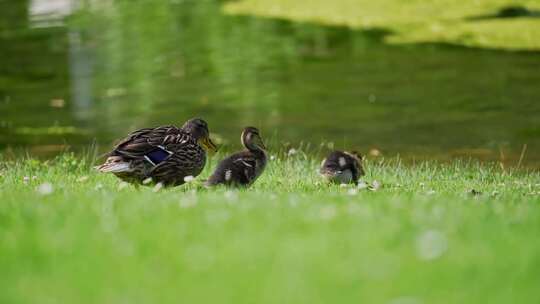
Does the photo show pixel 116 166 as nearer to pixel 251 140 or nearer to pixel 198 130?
pixel 198 130

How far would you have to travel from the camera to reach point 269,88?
29234mm

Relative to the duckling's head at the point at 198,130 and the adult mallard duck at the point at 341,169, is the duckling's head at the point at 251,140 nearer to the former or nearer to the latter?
the duckling's head at the point at 198,130

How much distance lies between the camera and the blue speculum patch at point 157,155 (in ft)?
Result: 35.8

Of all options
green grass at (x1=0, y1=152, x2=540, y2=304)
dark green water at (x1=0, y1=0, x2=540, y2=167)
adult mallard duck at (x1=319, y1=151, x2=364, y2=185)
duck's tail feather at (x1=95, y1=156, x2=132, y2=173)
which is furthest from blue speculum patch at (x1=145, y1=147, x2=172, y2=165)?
dark green water at (x1=0, y1=0, x2=540, y2=167)

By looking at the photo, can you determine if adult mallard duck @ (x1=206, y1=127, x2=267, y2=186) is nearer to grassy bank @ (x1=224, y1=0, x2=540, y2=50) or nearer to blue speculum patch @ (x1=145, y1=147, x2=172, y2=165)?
blue speculum patch @ (x1=145, y1=147, x2=172, y2=165)

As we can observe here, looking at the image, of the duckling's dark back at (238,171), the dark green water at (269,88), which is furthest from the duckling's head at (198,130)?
the dark green water at (269,88)

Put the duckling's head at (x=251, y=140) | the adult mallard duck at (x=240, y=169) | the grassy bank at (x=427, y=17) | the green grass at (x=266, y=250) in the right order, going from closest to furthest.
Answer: the green grass at (x=266, y=250) < the adult mallard duck at (x=240, y=169) < the duckling's head at (x=251, y=140) < the grassy bank at (x=427, y=17)

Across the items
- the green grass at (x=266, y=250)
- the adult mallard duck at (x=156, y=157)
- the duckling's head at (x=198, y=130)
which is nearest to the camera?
the green grass at (x=266, y=250)

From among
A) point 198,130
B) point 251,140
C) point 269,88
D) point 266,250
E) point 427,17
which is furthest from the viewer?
point 427,17

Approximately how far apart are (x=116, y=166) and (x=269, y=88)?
18.7 m

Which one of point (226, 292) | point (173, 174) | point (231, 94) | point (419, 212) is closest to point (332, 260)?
point (226, 292)

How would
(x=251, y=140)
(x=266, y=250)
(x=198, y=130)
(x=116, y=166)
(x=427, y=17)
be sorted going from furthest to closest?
(x=427, y=17)
(x=198, y=130)
(x=251, y=140)
(x=116, y=166)
(x=266, y=250)

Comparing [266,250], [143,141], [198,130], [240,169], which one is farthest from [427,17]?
[266,250]

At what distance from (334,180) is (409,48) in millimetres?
22035
